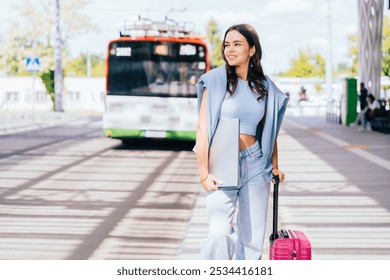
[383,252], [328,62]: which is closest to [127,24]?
[383,252]

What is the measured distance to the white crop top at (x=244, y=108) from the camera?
4688mm

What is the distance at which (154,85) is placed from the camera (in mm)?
20375

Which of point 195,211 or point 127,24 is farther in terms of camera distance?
point 127,24

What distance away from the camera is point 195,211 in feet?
32.5

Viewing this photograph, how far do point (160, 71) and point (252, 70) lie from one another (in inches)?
618

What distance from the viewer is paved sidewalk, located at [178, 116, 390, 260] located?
7641mm

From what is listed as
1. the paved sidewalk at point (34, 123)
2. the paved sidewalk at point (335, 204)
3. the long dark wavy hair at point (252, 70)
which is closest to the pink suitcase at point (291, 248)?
the long dark wavy hair at point (252, 70)

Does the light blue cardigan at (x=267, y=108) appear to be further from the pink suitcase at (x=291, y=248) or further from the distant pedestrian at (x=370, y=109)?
the distant pedestrian at (x=370, y=109)

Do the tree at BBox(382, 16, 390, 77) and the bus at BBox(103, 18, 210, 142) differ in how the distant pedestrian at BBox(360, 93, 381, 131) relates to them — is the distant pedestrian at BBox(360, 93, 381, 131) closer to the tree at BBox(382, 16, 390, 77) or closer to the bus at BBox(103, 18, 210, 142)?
the tree at BBox(382, 16, 390, 77)

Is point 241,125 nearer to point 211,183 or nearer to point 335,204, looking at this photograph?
point 211,183

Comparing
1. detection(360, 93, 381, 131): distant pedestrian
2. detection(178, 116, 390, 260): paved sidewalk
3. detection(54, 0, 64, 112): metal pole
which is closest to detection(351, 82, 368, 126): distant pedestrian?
detection(360, 93, 381, 131): distant pedestrian

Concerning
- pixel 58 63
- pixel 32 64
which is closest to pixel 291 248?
pixel 32 64

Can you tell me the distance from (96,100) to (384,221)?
8295 centimetres
